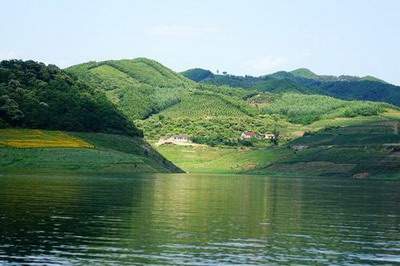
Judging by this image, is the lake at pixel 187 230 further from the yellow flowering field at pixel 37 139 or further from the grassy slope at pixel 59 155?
the yellow flowering field at pixel 37 139

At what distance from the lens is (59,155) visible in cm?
Result: 17412

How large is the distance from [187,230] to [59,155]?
121 meters

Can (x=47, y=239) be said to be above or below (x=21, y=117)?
below

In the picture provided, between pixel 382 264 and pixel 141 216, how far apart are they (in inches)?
1067

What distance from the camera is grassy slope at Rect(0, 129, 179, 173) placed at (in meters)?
166

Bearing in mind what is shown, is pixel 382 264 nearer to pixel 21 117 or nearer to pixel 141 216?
pixel 141 216

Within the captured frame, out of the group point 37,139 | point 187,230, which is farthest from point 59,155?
point 187,230

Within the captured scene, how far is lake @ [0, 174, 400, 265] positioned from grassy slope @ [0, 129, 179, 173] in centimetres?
7444

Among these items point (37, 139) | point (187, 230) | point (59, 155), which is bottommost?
point (187, 230)

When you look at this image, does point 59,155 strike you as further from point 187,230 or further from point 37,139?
point 187,230

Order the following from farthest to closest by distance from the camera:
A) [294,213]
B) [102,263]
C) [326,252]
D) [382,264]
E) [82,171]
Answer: [82,171] → [294,213] → [326,252] → [382,264] → [102,263]

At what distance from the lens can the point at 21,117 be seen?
196m

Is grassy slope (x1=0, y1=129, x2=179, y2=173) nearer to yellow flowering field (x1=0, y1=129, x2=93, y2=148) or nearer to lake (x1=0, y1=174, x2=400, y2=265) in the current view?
yellow flowering field (x1=0, y1=129, x2=93, y2=148)

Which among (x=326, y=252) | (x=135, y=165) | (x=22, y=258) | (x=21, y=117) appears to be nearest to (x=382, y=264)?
(x=326, y=252)
